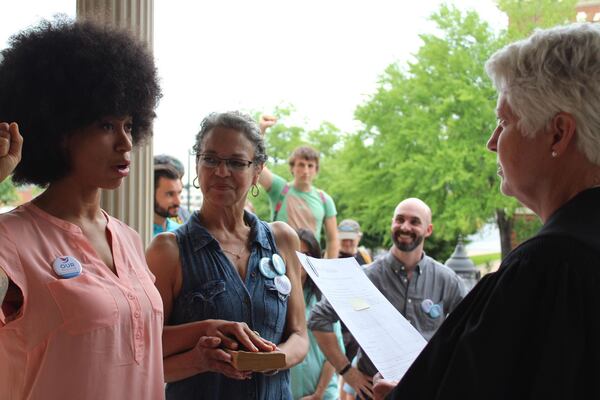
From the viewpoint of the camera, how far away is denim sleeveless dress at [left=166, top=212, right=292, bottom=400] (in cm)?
222

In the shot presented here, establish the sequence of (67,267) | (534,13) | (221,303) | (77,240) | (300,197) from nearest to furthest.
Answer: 1. (67,267)
2. (77,240)
3. (221,303)
4. (300,197)
5. (534,13)

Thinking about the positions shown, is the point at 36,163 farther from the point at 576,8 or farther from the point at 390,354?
the point at 576,8

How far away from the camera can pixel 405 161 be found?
22.3 metres

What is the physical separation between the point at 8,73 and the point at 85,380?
0.89m

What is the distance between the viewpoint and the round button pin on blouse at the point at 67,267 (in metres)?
1.69

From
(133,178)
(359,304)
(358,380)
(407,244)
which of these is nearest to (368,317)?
(359,304)

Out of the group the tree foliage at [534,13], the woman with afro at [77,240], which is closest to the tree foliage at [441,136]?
the tree foliage at [534,13]

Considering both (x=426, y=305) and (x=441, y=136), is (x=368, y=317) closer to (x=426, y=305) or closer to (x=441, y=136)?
(x=426, y=305)

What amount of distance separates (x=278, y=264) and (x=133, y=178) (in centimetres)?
99

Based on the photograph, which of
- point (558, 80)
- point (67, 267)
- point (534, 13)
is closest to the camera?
point (558, 80)

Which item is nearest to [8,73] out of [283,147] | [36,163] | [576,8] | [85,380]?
[36,163]

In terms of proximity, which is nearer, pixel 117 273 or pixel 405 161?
pixel 117 273

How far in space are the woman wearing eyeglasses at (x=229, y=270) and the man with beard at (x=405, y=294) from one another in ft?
4.51

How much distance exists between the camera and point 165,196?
13.8 ft
